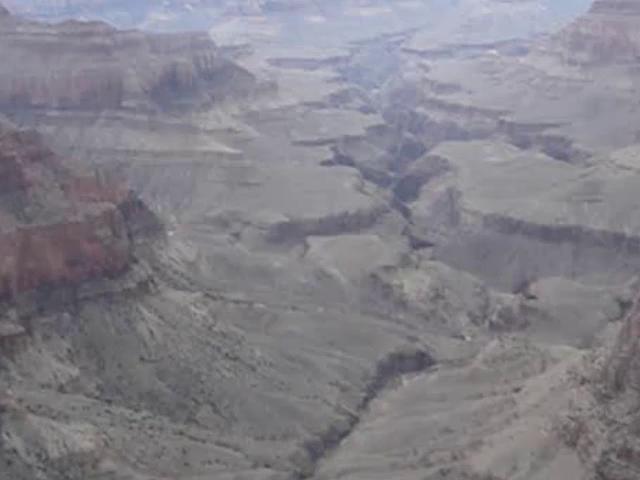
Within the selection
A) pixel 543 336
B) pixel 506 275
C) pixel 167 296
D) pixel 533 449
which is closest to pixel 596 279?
pixel 506 275

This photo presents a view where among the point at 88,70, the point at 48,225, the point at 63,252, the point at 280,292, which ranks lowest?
the point at 280,292

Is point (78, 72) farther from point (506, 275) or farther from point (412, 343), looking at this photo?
point (412, 343)

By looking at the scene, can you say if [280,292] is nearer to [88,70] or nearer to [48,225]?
[48,225]

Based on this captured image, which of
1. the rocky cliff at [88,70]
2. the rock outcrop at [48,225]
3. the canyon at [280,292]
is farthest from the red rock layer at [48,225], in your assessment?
the rocky cliff at [88,70]

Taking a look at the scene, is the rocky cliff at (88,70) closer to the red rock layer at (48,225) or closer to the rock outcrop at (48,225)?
the red rock layer at (48,225)

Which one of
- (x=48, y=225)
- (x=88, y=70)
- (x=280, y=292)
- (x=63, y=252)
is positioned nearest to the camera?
(x=48, y=225)

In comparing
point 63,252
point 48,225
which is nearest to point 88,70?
point 63,252

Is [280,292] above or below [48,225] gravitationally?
below

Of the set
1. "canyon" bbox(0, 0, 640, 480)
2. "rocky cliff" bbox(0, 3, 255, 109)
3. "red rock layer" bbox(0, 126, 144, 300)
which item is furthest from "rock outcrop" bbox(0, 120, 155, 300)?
"rocky cliff" bbox(0, 3, 255, 109)
